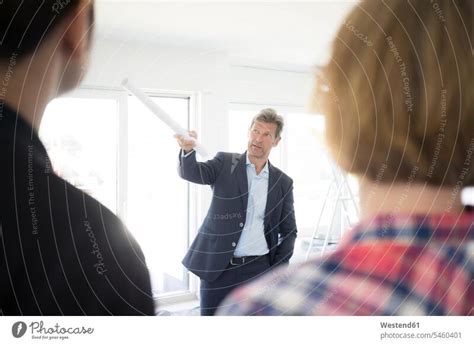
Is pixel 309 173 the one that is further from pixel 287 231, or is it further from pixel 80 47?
pixel 80 47

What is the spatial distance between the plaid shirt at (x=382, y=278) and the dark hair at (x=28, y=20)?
382 mm

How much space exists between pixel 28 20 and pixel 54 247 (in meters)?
0.26

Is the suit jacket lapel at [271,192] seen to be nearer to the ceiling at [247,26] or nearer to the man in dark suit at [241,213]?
the man in dark suit at [241,213]

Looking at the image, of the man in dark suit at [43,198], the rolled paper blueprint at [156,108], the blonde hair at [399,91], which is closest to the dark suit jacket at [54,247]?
the man in dark suit at [43,198]

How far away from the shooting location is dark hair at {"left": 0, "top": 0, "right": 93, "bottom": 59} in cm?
44

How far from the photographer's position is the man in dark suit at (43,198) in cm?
44

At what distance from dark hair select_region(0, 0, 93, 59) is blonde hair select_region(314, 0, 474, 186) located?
324mm

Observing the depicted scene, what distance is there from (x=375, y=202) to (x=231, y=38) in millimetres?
276

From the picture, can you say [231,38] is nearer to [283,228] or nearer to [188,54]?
[188,54]

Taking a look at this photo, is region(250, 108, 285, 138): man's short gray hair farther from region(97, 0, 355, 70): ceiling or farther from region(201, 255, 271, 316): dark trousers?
region(201, 255, 271, 316): dark trousers

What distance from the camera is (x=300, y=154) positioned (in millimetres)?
471

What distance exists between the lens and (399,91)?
50 centimetres

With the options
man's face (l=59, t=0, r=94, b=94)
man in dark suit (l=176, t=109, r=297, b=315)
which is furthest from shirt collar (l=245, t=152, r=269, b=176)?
man's face (l=59, t=0, r=94, b=94)
